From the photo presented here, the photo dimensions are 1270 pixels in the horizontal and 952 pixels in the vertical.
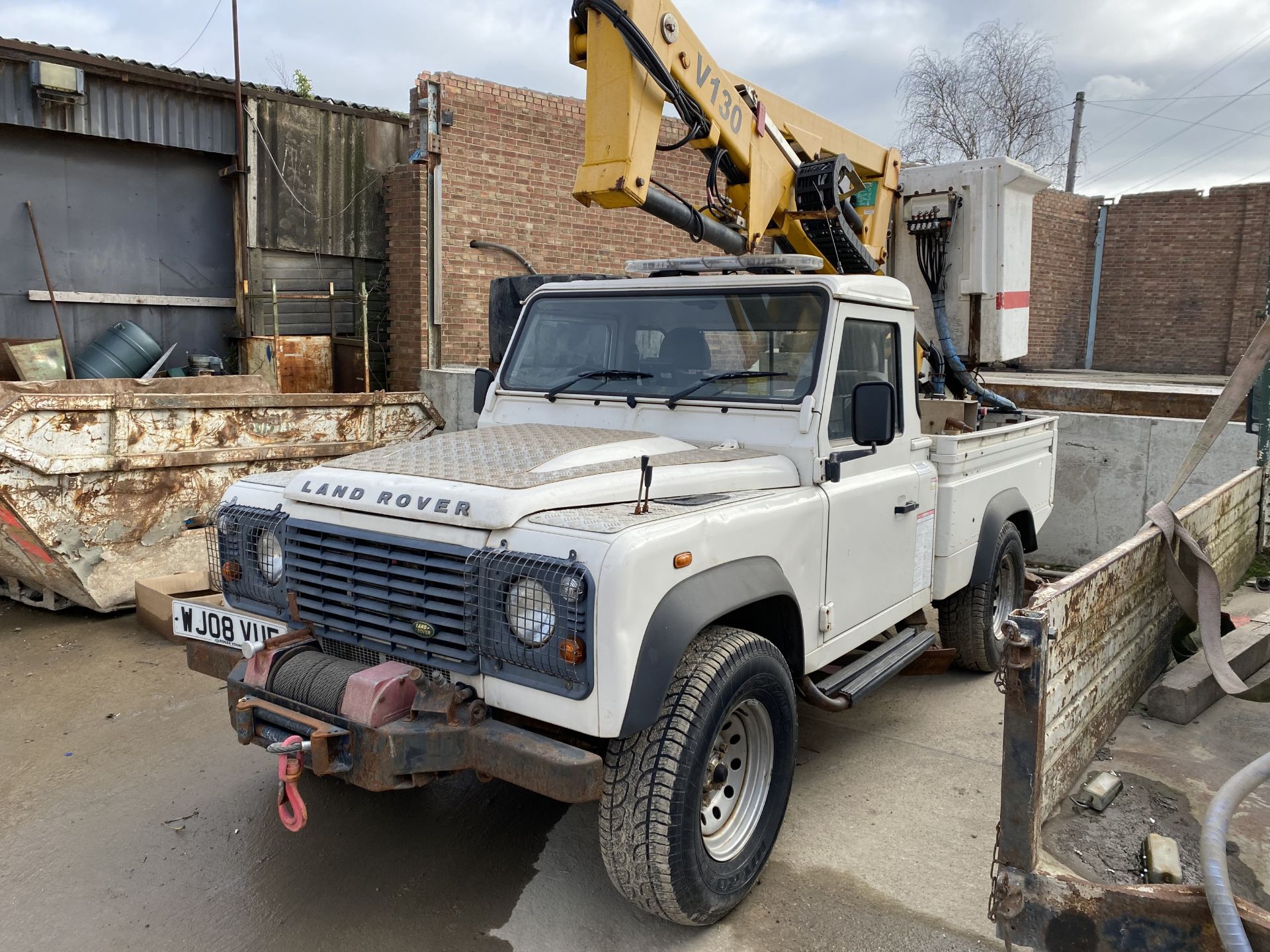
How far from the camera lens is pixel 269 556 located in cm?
340

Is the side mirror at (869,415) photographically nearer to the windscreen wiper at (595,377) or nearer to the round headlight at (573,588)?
the windscreen wiper at (595,377)

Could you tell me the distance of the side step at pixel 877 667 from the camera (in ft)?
12.1

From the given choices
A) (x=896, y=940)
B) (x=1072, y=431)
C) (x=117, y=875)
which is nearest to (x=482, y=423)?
(x=117, y=875)

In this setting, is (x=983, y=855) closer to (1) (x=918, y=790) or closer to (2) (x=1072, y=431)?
(1) (x=918, y=790)

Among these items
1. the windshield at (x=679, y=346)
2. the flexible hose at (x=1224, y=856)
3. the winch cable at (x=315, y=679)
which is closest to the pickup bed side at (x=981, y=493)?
the windshield at (x=679, y=346)

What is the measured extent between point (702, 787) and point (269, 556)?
1716 mm

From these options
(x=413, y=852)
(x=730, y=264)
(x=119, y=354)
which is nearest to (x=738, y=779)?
(x=413, y=852)

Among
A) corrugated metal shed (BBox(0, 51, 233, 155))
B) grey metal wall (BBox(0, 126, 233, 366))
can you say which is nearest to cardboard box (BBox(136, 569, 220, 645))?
grey metal wall (BBox(0, 126, 233, 366))

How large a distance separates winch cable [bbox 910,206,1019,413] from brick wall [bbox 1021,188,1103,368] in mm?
11804

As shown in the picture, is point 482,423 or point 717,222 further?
point 717,222

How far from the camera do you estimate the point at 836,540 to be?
3.68 metres

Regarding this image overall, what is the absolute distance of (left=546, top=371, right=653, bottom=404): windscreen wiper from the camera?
13.4ft

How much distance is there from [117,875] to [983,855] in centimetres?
306

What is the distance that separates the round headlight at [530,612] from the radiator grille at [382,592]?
0.54ft
